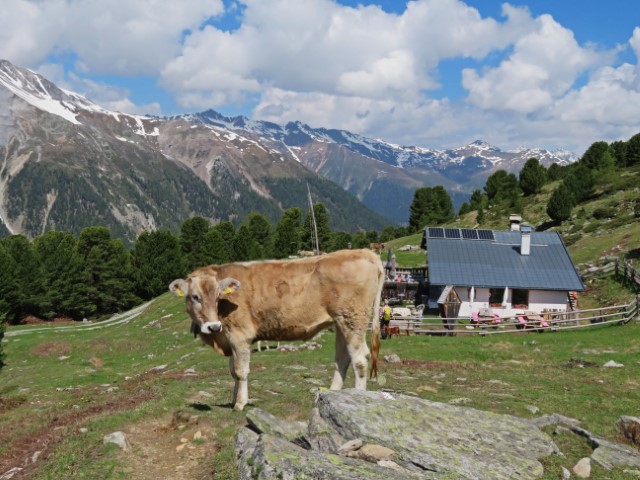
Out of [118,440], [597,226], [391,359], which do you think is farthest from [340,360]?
[597,226]

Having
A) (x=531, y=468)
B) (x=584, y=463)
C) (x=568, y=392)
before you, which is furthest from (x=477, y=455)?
(x=568, y=392)

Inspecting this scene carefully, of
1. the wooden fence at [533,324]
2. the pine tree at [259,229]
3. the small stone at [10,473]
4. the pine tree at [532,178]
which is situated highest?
the pine tree at [532,178]

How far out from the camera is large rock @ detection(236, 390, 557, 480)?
7.44 m

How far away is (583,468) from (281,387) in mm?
9860

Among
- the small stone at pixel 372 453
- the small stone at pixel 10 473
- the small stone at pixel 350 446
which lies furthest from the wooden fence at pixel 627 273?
the small stone at pixel 10 473

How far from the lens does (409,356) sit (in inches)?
1080

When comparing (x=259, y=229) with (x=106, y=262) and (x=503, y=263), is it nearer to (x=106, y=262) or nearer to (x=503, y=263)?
(x=106, y=262)

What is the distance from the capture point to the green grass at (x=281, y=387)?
36.0 feet

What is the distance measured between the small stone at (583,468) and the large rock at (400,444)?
0.54 metres

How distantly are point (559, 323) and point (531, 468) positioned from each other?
32.6 m

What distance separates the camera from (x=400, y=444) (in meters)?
8.42

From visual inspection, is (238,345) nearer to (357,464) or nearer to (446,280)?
(357,464)

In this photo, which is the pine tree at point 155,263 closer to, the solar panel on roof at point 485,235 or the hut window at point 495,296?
the solar panel on roof at point 485,235

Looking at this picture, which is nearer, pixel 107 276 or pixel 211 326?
pixel 211 326
